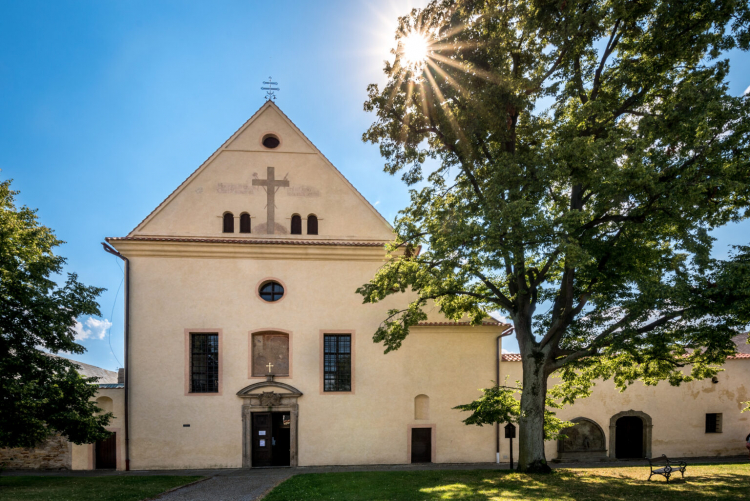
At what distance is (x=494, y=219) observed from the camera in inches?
438

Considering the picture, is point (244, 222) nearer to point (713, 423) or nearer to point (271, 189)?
point (271, 189)

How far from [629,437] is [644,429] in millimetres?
717

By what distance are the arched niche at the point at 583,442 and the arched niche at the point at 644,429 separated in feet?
0.98

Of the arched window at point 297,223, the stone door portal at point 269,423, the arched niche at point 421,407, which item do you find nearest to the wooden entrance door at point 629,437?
the arched niche at point 421,407

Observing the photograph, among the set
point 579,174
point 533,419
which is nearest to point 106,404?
point 533,419

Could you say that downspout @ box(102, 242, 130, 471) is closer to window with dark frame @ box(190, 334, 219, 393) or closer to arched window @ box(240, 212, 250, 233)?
Result: window with dark frame @ box(190, 334, 219, 393)

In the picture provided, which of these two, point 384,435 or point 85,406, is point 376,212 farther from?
point 85,406

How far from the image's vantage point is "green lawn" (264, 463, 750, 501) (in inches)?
408

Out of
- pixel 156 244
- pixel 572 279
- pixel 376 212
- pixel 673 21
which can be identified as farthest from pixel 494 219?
pixel 156 244

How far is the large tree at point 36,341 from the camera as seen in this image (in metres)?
12.8

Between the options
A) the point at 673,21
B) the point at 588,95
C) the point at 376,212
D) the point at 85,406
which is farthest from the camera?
the point at 376,212

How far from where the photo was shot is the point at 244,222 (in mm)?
18125

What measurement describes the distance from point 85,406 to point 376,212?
39.7ft

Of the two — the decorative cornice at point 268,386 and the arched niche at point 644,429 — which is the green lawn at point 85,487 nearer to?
the decorative cornice at point 268,386
